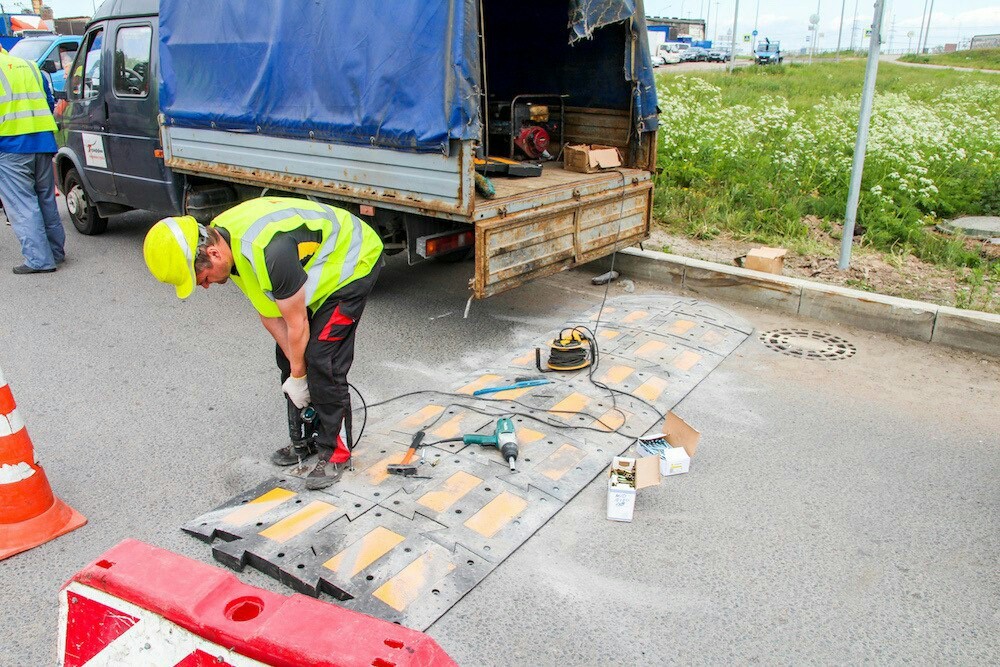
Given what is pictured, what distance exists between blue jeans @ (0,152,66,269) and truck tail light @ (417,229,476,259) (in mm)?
4017

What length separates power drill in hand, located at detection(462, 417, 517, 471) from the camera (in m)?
3.72

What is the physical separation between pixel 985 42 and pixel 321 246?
2676 inches

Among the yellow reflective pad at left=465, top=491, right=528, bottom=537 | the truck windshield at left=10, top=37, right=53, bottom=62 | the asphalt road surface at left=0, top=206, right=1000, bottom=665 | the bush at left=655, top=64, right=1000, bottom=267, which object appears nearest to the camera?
the asphalt road surface at left=0, top=206, right=1000, bottom=665

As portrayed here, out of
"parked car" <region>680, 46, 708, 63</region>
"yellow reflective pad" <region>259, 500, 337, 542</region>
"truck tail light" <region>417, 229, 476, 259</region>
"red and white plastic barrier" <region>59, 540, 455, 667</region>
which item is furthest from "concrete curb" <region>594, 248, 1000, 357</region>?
"parked car" <region>680, 46, 708, 63</region>

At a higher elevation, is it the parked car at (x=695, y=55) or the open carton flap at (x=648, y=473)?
the parked car at (x=695, y=55)

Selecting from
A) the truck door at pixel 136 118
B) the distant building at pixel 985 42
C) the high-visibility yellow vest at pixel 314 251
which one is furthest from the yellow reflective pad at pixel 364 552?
the distant building at pixel 985 42

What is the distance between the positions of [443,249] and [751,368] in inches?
93.1

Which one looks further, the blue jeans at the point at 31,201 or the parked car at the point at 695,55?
the parked car at the point at 695,55

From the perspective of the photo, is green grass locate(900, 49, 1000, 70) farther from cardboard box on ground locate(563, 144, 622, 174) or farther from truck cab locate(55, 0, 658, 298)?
cardboard box on ground locate(563, 144, 622, 174)

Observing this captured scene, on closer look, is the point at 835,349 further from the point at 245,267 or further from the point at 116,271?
the point at 116,271

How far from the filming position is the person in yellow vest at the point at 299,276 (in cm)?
293

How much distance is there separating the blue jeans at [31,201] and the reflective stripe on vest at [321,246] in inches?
197

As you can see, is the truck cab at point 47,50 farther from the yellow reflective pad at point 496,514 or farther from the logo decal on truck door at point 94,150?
the yellow reflective pad at point 496,514

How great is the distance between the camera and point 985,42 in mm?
55906
